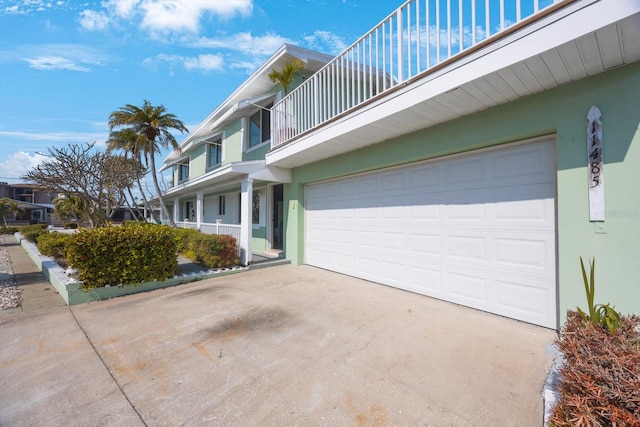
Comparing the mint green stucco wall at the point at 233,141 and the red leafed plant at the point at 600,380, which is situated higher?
the mint green stucco wall at the point at 233,141

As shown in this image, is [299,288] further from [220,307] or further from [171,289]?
[171,289]

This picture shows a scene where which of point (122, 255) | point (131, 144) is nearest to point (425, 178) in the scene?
point (122, 255)

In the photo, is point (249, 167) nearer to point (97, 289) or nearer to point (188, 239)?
point (188, 239)

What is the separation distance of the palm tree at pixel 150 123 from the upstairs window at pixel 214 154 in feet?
8.20

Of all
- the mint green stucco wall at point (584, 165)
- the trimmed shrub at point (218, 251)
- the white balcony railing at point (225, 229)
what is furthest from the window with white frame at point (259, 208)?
the mint green stucco wall at point (584, 165)

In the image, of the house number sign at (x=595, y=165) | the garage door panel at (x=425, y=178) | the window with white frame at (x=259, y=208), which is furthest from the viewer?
the window with white frame at (x=259, y=208)

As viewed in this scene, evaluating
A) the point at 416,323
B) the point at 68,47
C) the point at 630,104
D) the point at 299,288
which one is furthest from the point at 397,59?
the point at 68,47

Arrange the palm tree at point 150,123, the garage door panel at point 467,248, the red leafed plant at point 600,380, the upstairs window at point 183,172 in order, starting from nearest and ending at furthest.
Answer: the red leafed plant at point 600,380 < the garage door panel at point 467,248 < the palm tree at point 150,123 < the upstairs window at point 183,172

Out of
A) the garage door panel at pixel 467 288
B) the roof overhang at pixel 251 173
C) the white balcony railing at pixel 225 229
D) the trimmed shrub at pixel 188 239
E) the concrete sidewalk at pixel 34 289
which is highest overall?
the roof overhang at pixel 251 173

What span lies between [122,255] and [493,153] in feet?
24.3

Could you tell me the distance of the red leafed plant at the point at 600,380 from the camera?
152cm

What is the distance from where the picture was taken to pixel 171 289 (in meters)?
6.39

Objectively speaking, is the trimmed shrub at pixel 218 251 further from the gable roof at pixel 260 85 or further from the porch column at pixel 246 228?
the gable roof at pixel 260 85

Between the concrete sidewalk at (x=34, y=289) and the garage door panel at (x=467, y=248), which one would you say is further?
the concrete sidewalk at (x=34, y=289)
